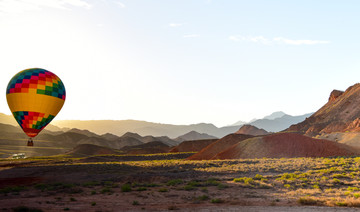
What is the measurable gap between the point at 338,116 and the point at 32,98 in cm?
11067

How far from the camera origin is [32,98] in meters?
41.5

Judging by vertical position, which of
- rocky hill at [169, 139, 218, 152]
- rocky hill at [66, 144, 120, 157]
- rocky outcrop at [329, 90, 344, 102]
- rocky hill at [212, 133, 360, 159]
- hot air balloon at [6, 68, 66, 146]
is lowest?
rocky hill at [66, 144, 120, 157]

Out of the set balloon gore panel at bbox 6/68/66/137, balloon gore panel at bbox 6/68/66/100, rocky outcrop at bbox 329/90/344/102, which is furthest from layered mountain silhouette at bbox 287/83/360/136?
balloon gore panel at bbox 6/68/66/137

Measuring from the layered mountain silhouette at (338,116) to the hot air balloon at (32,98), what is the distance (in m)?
82.7

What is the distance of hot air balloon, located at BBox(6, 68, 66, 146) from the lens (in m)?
41.5

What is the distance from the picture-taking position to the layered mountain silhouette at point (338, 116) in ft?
354

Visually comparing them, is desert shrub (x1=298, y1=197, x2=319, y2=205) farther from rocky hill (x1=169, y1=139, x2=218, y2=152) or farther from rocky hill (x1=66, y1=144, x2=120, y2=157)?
rocky hill (x1=66, y1=144, x2=120, y2=157)

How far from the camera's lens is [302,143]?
68.9 m

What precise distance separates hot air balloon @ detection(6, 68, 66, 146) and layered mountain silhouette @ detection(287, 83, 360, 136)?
82.7 meters

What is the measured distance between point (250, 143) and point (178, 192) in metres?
51.0

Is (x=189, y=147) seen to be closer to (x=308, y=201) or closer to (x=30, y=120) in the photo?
(x=30, y=120)

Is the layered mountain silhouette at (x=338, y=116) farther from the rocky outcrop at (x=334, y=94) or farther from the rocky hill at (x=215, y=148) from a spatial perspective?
the rocky hill at (x=215, y=148)

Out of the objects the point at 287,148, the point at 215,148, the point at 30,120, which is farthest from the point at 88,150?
the point at 30,120

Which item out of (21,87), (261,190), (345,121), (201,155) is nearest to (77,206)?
(261,190)
